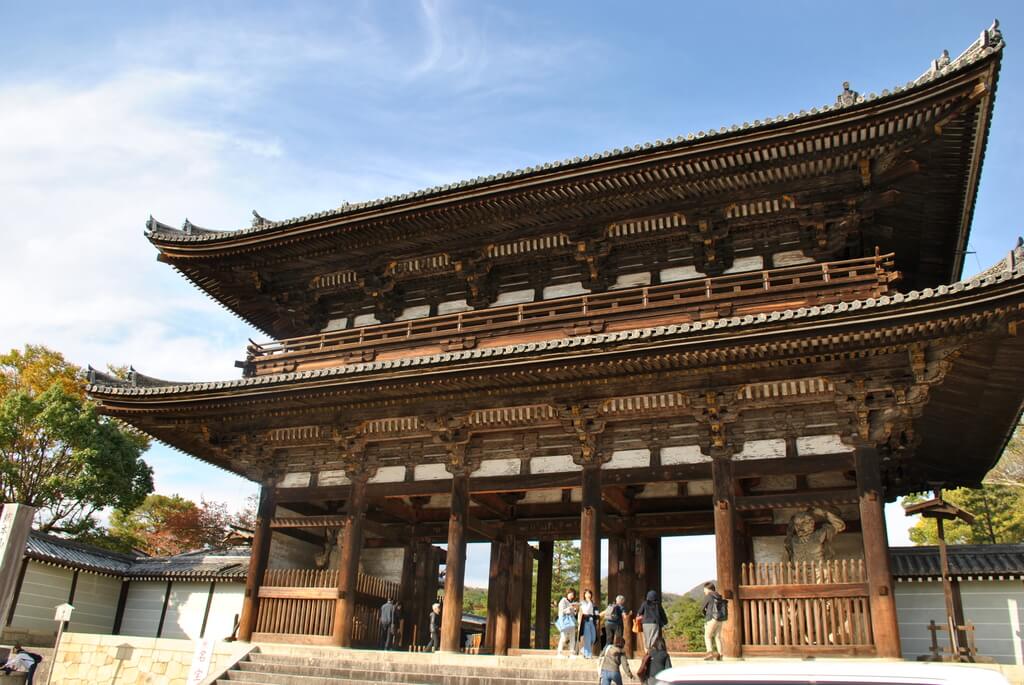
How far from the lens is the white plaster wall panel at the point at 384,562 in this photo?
1816cm

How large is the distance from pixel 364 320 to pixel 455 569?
6.70m

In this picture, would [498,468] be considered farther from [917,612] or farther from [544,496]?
[917,612]

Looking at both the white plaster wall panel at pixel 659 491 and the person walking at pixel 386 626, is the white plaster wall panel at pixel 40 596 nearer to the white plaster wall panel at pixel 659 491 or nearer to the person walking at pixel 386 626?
the person walking at pixel 386 626

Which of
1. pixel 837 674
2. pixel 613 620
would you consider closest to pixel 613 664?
pixel 613 620

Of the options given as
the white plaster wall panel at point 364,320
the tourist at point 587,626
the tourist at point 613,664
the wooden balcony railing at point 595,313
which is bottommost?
the tourist at point 613,664

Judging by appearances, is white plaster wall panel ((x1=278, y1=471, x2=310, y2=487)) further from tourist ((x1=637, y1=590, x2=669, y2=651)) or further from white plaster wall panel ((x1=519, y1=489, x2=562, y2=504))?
tourist ((x1=637, y1=590, x2=669, y2=651))

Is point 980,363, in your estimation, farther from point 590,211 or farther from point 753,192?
point 590,211

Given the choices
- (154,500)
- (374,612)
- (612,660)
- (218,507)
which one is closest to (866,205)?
(612,660)

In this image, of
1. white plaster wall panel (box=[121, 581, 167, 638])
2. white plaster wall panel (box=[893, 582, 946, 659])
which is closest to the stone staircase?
white plaster wall panel (box=[893, 582, 946, 659])

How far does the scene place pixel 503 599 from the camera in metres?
17.3

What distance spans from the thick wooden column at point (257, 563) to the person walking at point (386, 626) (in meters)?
2.57

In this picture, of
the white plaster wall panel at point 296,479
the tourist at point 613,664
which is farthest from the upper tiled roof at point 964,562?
the white plaster wall panel at point 296,479

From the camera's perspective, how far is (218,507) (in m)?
43.3

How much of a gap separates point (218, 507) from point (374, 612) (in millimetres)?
30105
